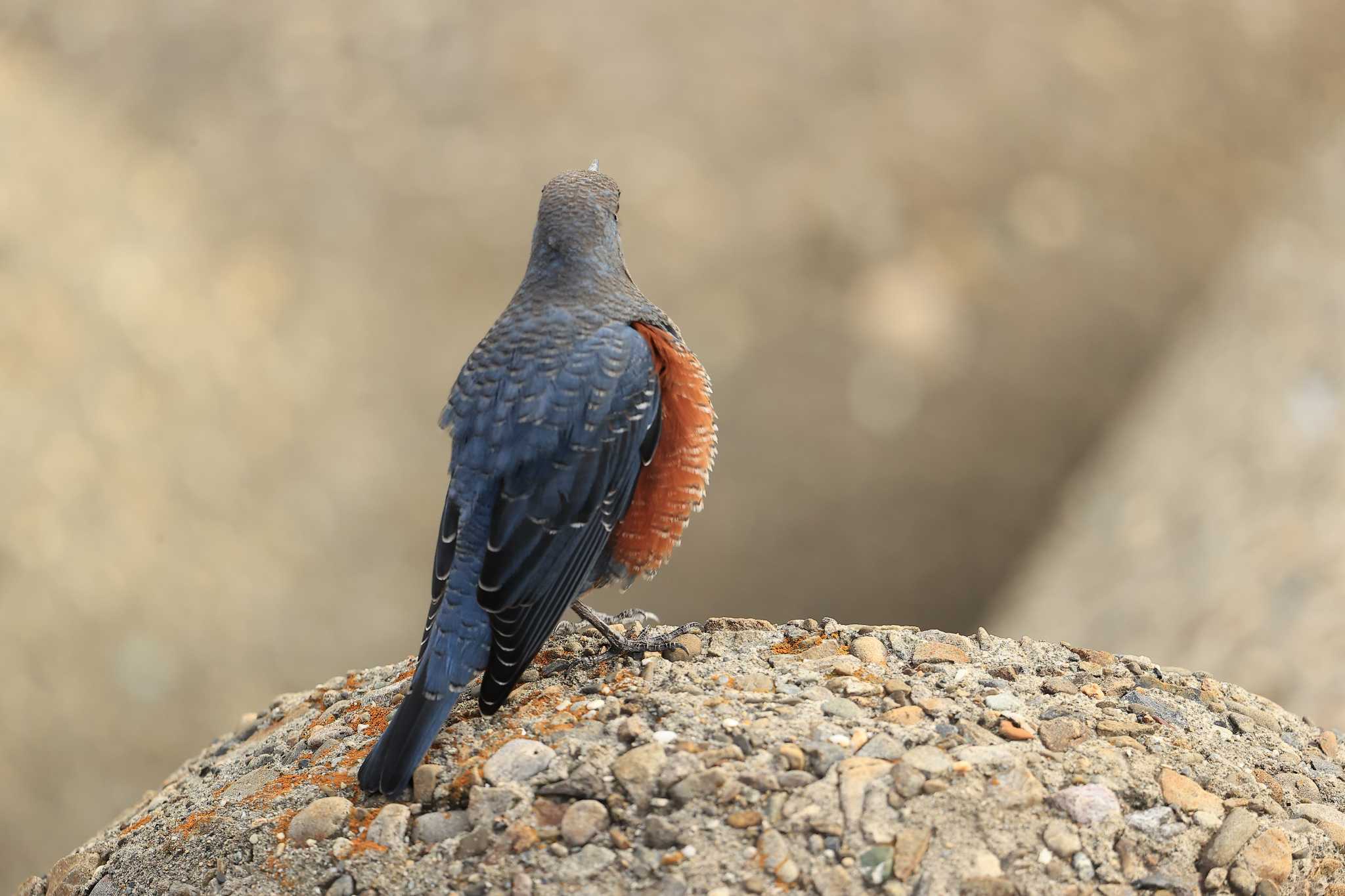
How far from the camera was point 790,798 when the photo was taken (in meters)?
2.79

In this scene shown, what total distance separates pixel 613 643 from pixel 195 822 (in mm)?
1205

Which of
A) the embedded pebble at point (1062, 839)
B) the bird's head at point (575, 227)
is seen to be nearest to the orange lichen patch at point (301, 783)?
the bird's head at point (575, 227)

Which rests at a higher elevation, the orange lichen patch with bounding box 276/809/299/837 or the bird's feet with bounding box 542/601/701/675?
the bird's feet with bounding box 542/601/701/675

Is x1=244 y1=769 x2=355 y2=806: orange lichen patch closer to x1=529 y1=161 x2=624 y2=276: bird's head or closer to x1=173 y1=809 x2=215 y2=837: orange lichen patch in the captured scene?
x1=173 y1=809 x2=215 y2=837: orange lichen patch

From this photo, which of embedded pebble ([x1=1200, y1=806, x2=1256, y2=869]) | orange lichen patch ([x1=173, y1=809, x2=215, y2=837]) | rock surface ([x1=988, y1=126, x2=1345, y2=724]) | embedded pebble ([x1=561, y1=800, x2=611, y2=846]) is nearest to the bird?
embedded pebble ([x1=561, y1=800, x2=611, y2=846])

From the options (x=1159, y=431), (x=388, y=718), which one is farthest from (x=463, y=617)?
(x=1159, y=431)

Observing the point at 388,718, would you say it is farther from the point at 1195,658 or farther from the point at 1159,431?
the point at 1159,431

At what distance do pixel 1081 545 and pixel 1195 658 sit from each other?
1.65m

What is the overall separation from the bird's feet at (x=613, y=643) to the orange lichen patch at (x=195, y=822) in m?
0.95

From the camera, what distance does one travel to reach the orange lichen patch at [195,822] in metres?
3.11

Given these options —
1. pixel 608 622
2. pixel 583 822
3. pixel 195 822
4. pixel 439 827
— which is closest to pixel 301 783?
pixel 195 822

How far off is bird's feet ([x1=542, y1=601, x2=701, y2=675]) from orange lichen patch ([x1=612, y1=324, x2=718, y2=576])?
0.17 m

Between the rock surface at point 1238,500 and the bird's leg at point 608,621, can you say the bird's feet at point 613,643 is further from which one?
the rock surface at point 1238,500

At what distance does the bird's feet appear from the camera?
3457mm
